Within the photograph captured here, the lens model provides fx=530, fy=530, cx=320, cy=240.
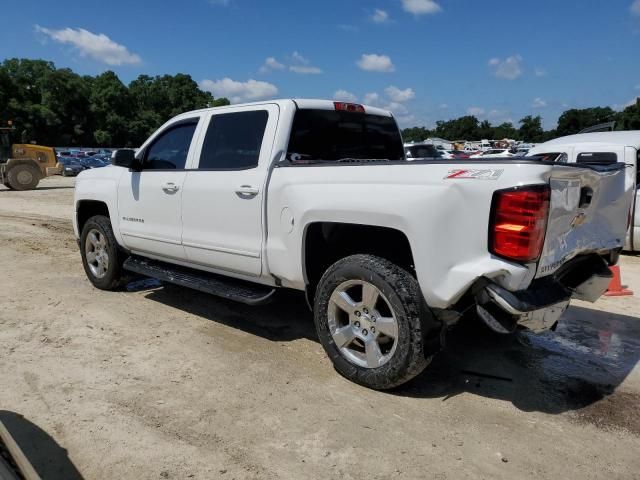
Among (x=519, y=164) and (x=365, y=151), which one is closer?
(x=519, y=164)

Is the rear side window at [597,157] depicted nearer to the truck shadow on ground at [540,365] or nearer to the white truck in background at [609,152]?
the white truck in background at [609,152]

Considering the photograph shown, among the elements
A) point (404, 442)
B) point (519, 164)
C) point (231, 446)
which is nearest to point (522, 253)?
point (519, 164)

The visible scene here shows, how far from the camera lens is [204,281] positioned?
4.75 metres

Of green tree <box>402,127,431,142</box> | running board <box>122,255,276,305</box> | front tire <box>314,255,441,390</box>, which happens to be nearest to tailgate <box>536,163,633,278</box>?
front tire <box>314,255,441,390</box>

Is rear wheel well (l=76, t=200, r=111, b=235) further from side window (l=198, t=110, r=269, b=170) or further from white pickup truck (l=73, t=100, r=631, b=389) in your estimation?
side window (l=198, t=110, r=269, b=170)

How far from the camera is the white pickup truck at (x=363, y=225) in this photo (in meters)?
2.96

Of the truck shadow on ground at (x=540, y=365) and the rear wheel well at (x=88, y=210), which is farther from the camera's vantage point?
the rear wheel well at (x=88, y=210)

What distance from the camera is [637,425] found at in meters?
3.24

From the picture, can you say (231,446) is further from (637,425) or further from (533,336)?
(533,336)

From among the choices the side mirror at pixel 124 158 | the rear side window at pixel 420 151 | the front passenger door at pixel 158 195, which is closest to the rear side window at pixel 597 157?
the front passenger door at pixel 158 195

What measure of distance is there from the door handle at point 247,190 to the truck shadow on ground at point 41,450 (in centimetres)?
210

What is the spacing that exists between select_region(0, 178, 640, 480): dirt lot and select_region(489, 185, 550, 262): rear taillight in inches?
43.8

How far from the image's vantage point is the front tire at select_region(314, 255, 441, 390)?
10.9 feet

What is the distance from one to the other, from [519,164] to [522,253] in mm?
481
